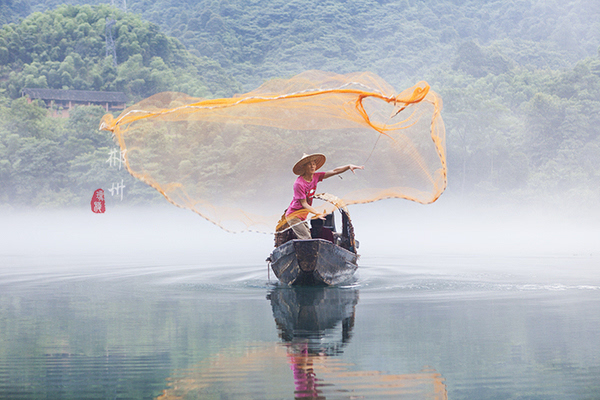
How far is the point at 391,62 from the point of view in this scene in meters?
74.6

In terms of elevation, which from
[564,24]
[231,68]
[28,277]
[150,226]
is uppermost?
[564,24]

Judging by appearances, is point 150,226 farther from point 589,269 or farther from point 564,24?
point 564,24

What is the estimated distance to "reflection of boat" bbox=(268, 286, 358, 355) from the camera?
6.82 meters

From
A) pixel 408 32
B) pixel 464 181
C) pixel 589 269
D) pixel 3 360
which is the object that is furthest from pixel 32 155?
pixel 408 32

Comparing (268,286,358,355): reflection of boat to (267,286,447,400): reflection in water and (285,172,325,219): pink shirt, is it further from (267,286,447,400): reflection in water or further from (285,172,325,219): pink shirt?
(285,172,325,219): pink shirt

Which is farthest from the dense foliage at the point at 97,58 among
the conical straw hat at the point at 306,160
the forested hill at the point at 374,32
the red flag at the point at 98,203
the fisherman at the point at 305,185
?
the conical straw hat at the point at 306,160

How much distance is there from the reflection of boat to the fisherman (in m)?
1.03

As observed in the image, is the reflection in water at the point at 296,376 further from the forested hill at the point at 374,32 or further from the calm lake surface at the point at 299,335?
the forested hill at the point at 374,32

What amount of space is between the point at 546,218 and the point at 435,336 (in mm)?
40144

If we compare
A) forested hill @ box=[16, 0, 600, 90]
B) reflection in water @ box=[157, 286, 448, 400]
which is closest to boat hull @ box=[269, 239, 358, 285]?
reflection in water @ box=[157, 286, 448, 400]

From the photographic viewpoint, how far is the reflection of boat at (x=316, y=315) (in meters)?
6.82

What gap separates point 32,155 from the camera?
4634 centimetres

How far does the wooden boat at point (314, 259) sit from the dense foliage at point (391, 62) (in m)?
37.0

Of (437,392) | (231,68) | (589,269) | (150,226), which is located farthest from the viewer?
(231,68)
